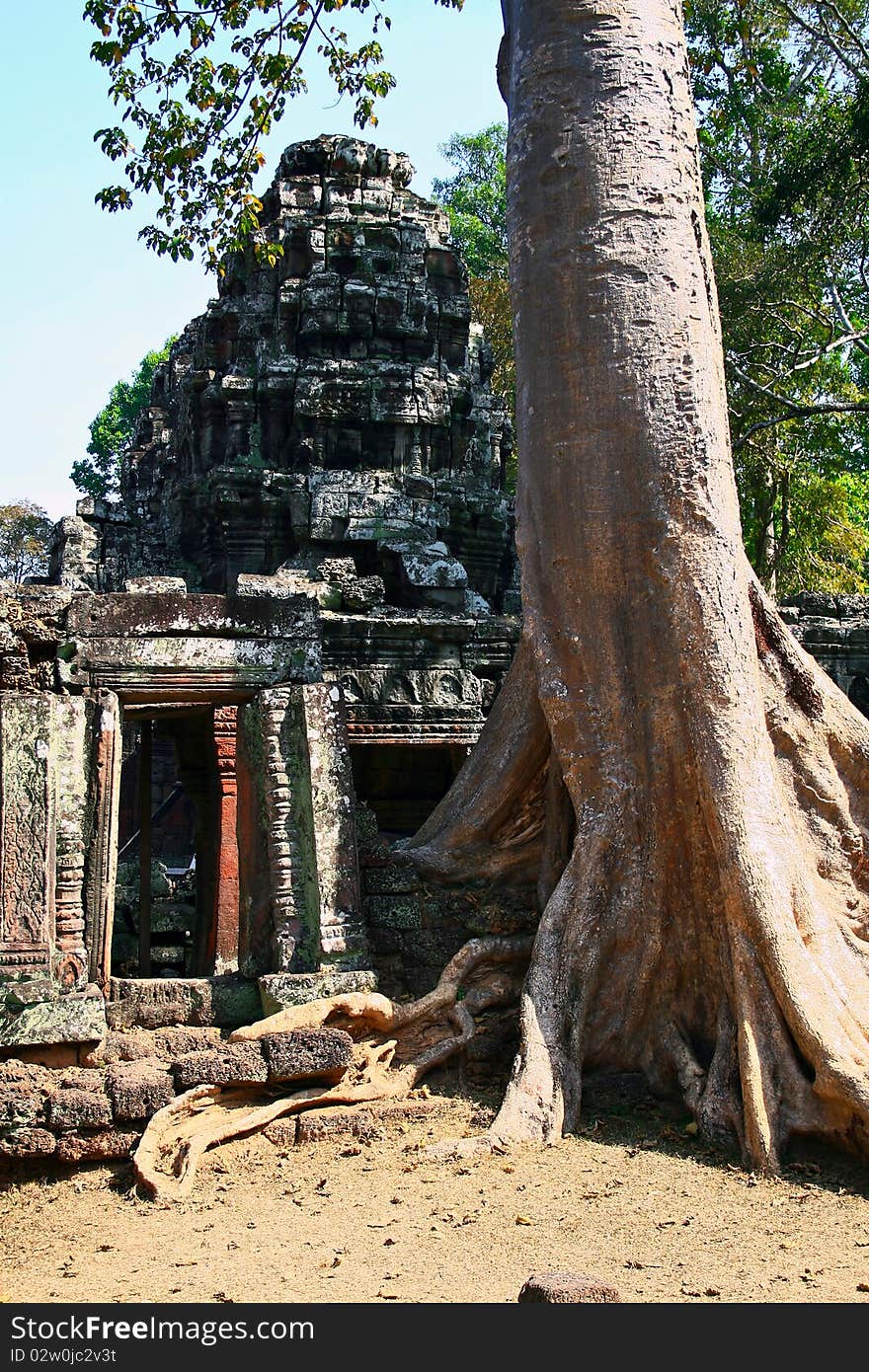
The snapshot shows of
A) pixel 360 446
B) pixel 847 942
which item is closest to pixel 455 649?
pixel 360 446

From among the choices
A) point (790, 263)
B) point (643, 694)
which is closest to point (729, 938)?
point (643, 694)

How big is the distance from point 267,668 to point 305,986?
4.41 ft

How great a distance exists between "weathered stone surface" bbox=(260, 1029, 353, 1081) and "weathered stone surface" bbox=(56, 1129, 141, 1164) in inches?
19.8

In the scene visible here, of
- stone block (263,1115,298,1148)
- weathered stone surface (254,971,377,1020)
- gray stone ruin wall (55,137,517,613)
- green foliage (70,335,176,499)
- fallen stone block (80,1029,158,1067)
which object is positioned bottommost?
stone block (263,1115,298,1148)

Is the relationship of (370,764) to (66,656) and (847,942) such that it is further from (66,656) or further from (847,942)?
(847,942)

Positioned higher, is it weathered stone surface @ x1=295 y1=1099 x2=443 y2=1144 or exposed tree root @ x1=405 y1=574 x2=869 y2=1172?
exposed tree root @ x1=405 y1=574 x2=869 y2=1172

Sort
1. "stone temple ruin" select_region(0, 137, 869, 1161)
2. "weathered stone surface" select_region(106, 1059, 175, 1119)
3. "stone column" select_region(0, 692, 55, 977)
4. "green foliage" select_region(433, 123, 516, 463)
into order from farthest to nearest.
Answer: "green foliage" select_region(433, 123, 516, 463) < "stone temple ruin" select_region(0, 137, 869, 1161) < "stone column" select_region(0, 692, 55, 977) < "weathered stone surface" select_region(106, 1059, 175, 1119)

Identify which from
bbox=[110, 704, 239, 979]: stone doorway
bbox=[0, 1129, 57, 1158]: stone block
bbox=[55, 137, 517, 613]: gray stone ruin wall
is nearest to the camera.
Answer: bbox=[0, 1129, 57, 1158]: stone block

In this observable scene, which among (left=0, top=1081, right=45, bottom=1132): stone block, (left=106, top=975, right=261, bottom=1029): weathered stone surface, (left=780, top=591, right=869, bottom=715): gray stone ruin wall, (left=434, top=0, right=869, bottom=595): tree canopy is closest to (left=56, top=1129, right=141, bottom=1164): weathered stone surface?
(left=0, top=1081, right=45, bottom=1132): stone block

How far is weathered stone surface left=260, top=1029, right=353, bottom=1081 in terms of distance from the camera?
181 inches

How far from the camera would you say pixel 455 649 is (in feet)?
32.2

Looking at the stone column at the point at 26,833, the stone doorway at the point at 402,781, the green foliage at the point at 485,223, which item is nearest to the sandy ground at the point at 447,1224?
the stone column at the point at 26,833

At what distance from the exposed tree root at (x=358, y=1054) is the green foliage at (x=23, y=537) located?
943 inches

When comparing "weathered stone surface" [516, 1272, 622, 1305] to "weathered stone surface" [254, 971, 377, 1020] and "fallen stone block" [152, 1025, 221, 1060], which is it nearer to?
"fallen stone block" [152, 1025, 221, 1060]
